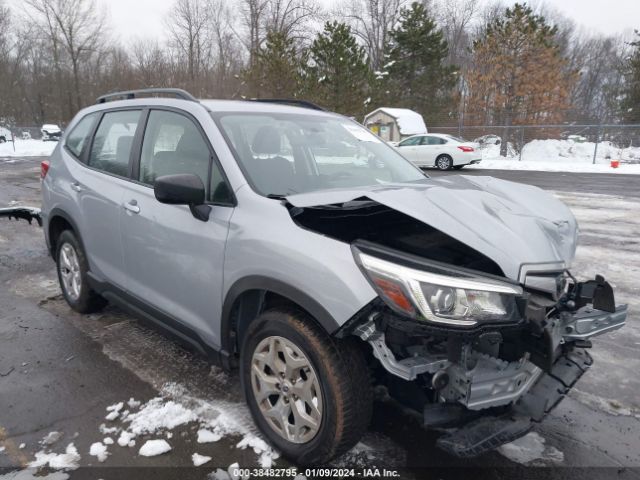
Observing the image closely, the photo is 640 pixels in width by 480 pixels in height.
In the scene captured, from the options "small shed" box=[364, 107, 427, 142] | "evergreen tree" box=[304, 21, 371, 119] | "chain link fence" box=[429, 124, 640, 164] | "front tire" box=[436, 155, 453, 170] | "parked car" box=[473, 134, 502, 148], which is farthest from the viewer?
"evergreen tree" box=[304, 21, 371, 119]

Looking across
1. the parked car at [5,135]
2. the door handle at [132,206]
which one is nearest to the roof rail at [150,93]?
the door handle at [132,206]

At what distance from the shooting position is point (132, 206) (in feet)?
10.8

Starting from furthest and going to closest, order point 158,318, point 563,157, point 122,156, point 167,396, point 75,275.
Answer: point 563,157, point 75,275, point 122,156, point 158,318, point 167,396

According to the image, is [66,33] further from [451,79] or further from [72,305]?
[72,305]

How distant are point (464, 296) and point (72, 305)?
152 inches

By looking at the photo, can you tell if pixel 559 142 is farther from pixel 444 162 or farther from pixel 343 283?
pixel 343 283

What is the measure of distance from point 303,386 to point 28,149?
1472 inches

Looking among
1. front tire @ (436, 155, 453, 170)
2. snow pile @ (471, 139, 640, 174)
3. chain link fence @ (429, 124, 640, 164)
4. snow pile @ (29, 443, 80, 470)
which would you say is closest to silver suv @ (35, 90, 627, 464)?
snow pile @ (29, 443, 80, 470)

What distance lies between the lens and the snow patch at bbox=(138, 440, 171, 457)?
2.55 m

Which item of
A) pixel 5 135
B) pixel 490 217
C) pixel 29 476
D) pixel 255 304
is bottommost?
pixel 29 476

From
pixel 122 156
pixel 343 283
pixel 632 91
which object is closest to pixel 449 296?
pixel 343 283

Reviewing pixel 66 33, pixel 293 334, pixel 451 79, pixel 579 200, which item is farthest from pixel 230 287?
pixel 66 33

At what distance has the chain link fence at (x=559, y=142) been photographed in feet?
80.1

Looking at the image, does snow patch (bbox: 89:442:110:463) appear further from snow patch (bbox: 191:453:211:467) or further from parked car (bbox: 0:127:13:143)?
parked car (bbox: 0:127:13:143)
